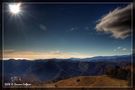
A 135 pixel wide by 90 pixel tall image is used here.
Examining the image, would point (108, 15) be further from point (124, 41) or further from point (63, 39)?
point (63, 39)

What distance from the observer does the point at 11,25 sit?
2.75m

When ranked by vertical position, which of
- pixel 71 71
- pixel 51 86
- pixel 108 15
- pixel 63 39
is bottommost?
pixel 51 86

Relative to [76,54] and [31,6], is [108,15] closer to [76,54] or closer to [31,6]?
[76,54]

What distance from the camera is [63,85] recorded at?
2.74 meters

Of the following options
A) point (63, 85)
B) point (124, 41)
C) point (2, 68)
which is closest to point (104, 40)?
point (124, 41)

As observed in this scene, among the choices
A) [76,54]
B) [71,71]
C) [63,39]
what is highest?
[63,39]

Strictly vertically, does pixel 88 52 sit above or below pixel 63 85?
above

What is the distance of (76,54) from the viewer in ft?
8.95

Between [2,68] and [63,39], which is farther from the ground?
[63,39]

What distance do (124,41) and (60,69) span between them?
30.5 inches

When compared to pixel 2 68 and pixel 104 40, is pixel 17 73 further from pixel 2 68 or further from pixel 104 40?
pixel 104 40

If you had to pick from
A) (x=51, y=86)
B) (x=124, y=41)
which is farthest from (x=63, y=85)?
(x=124, y=41)

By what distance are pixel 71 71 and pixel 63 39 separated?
0.37 meters

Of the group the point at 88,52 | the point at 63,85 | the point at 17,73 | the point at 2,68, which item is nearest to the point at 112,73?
the point at 88,52
